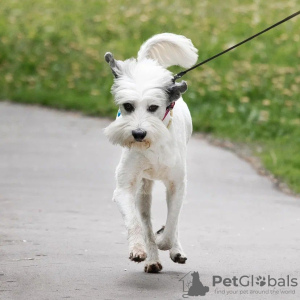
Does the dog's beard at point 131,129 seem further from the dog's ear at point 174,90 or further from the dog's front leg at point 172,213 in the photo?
the dog's front leg at point 172,213

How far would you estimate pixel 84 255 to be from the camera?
8.27m

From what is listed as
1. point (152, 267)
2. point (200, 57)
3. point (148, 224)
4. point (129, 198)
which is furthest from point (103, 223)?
point (200, 57)

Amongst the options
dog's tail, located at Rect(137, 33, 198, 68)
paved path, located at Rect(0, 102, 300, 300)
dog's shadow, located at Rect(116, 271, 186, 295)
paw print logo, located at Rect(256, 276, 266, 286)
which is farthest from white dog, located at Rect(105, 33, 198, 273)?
paw print logo, located at Rect(256, 276, 266, 286)

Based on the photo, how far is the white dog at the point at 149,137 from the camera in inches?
276

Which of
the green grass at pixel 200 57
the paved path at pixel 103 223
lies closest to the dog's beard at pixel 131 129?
the paved path at pixel 103 223

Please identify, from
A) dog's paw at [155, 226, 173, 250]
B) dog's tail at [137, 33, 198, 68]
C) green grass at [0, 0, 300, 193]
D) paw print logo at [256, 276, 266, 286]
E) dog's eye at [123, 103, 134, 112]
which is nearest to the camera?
dog's eye at [123, 103, 134, 112]

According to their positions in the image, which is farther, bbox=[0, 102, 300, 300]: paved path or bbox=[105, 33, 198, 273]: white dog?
bbox=[0, 102, 300, 300]: paved path

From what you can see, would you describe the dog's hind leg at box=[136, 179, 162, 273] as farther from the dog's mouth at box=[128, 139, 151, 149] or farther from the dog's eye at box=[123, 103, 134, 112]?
the dog's eye at box=[123, 103, 134, 112]

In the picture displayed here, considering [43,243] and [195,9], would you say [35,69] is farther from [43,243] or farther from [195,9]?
[43,243]

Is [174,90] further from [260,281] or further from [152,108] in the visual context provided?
[260,281]

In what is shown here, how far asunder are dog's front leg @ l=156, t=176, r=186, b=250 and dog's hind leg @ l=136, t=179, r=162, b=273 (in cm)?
14

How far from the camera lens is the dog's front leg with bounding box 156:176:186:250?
25.1 ft

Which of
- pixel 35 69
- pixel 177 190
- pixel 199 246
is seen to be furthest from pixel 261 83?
pixel 177 190

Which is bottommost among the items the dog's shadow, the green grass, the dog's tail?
the dog's shadow
